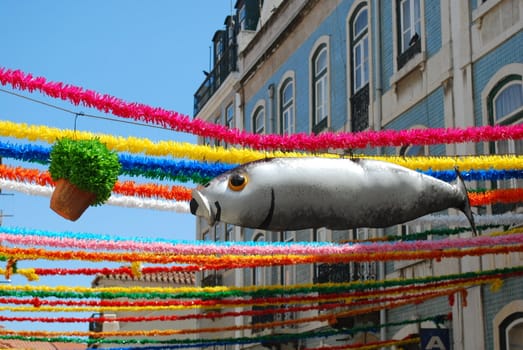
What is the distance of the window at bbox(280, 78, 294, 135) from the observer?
2266cm

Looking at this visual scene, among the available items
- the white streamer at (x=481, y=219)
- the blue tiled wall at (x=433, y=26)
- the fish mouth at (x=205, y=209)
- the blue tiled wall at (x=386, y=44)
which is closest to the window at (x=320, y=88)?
the blue tiled wall at (x=386, y=44)

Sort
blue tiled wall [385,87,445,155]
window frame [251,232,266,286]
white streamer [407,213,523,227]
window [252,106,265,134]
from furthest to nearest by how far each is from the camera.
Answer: window [252,106,265,134], window frame [251,232,266,286], blue tiled wall [385,87,445,155], white streamer [407,213,523,227]

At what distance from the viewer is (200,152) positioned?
742 cm

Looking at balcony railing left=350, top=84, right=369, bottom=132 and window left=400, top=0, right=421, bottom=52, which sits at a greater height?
window left=400, top=0, right=421, bottom=52

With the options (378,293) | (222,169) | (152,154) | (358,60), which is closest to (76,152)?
(152,154)

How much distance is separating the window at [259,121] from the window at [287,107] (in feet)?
4.46

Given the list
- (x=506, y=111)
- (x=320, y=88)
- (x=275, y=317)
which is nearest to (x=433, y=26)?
(x=506, y=111)

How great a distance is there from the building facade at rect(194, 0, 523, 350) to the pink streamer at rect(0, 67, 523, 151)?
0.47m

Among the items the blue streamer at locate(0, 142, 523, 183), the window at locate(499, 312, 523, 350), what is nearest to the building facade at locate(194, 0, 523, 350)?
the window at locate(499, 312, 523, 350)

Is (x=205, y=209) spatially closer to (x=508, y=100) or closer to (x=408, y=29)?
(x=508, y=100)

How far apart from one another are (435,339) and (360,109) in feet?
18.1

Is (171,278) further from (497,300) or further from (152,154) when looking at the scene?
(152,154)

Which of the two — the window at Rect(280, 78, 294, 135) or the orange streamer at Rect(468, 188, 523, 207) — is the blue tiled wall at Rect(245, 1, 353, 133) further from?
the orange streamer at Rect(468, 188, 523, 207)

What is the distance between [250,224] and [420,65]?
10426 mm
